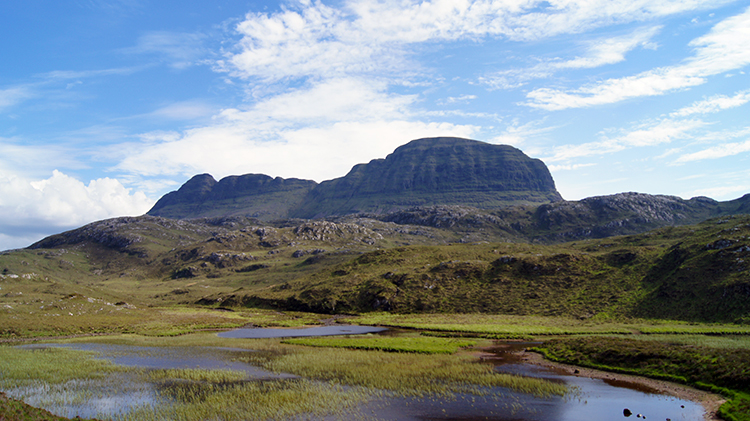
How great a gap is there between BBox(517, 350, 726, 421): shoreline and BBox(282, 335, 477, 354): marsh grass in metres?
10.5

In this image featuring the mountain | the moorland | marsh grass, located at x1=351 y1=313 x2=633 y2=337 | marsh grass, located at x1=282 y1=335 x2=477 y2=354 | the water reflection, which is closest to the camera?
the water reflection

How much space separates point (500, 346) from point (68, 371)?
174ft

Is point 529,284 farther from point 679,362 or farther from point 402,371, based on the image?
point 402,371

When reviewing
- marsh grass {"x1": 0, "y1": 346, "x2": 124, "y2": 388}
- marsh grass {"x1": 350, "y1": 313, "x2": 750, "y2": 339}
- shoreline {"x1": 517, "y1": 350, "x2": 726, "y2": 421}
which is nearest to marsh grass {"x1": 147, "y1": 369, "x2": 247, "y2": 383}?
marsh grass {"x1": 0, "y1": 346, "x2": 124, "y2": 388}

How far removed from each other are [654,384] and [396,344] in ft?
105

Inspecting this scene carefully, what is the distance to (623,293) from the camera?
9350cm

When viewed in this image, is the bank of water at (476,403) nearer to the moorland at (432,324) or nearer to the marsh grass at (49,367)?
the moorland at (432,324)

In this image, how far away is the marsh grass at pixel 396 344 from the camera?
52819 millimetres

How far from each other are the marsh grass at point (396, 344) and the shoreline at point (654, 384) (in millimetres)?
10508

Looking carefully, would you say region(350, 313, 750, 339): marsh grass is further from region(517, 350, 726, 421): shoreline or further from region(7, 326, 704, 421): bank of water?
region(7, 326, 704, 421): bank of water

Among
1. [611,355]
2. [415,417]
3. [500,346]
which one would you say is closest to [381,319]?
[500,346]

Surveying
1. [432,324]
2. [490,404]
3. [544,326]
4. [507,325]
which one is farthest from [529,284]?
[490,404]

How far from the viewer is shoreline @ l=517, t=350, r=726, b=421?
2762cm

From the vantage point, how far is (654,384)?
112 ft
